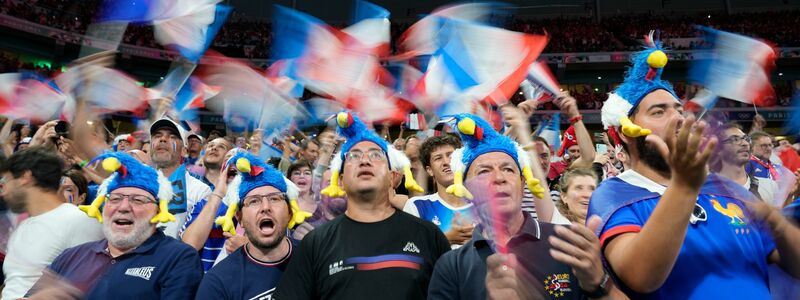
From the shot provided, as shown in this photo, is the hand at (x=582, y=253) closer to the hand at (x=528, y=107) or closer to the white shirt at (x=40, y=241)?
the hand at (x=528, y=107)

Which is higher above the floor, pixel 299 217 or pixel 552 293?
pixel 552 293

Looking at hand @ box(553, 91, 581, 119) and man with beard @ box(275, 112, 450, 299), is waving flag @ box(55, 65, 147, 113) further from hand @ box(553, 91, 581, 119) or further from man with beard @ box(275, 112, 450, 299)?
hand @ box(553, 91, 581, 119)

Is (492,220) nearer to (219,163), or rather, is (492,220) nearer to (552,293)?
(552,293)

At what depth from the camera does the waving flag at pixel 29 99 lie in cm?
622

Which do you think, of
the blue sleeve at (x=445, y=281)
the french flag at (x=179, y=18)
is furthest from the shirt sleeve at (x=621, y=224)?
the french flag at (x=179, y=18)

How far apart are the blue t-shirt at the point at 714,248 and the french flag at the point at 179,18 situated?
5.01 metres

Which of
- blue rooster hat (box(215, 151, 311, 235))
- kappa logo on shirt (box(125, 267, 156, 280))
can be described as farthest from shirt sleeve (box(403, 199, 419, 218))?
kappa logo on shirt (box(125, 267, 156, 280))

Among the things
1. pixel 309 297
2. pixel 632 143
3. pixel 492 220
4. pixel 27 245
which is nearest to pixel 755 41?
pixel 632 143

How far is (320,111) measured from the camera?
763 centimetres

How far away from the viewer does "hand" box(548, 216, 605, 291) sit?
161 centimetres

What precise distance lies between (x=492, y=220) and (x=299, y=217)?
1.72 metres

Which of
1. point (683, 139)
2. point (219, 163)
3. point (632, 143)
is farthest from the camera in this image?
point (219, 163)

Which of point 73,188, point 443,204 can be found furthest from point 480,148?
point 73,188

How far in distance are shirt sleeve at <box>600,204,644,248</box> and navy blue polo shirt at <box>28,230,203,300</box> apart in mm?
2280
